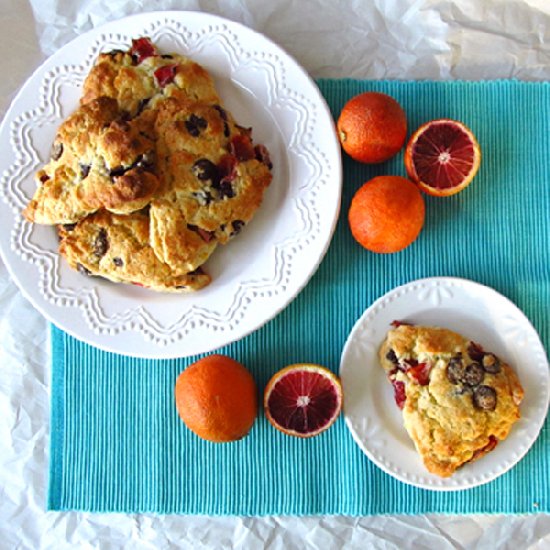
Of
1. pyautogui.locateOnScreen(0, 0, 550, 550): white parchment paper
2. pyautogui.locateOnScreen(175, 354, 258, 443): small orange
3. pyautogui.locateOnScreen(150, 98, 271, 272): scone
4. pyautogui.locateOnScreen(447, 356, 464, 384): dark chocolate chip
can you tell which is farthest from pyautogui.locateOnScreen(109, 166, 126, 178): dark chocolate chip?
pyautogui.locateOnScreen(447, 356, 464, 384): dark chocolate chip

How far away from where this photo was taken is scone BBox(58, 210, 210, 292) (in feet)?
6.16

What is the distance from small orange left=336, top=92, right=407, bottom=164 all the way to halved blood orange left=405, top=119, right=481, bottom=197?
0.08 metres

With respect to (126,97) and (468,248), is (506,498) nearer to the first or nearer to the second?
(468,248)

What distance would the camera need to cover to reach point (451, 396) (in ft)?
6.31

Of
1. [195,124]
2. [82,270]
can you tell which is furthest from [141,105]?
[82,270]

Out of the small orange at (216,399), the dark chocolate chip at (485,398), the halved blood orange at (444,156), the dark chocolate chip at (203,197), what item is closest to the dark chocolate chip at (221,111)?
the dark chocolate chip at (203,197)

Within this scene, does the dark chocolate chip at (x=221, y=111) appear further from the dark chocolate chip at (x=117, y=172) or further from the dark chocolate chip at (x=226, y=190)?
the dark chocolate chip at (x=117, y=172)

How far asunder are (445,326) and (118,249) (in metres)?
1.09

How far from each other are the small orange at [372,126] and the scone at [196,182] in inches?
12.9

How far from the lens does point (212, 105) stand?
1.95 m

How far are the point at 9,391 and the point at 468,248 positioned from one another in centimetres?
172

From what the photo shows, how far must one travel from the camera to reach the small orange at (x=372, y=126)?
6.38 ft

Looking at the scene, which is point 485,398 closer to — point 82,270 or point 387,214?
point 387,214

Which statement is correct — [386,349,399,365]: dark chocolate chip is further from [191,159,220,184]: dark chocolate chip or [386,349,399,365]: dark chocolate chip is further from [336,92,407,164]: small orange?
[191,159,220,184]: dark chocolate chip
